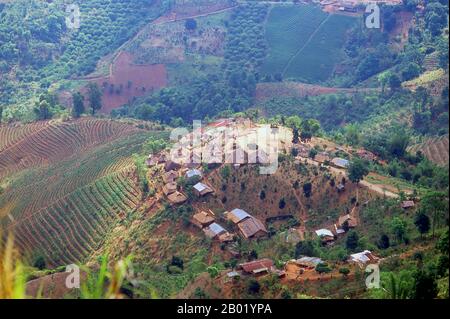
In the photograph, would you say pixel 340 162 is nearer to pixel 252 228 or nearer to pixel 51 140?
pixel 252 228

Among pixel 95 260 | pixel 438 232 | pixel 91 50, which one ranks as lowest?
pixel 95 260

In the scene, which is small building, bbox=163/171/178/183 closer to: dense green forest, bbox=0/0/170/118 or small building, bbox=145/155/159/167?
small building, bbox=145/155/159/167

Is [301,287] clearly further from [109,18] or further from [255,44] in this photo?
[109,18]

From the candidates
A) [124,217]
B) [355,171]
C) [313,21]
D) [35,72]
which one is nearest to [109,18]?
[35,72]

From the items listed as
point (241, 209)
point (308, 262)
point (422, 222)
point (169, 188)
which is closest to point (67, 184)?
point (169, 188)

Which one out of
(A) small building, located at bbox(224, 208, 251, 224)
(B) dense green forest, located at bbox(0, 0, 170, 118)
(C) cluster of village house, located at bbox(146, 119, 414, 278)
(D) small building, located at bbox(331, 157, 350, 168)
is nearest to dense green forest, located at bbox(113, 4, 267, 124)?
(B) dense green forest, located at bbox(0, 0, 170, 118)
